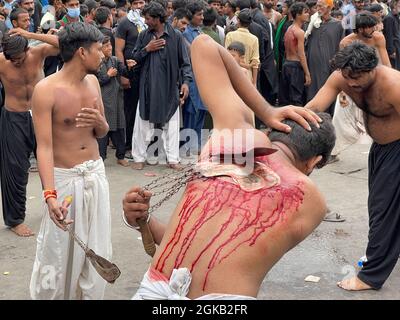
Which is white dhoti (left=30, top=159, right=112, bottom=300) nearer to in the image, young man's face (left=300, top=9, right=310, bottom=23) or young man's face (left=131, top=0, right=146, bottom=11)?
young man's face (left=131, top=0, right=146, bottom=11)

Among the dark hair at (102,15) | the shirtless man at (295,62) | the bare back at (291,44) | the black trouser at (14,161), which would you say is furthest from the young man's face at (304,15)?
the black trouser at (14,161)

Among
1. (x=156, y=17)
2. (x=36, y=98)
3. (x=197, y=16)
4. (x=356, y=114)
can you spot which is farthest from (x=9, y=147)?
(x=356, y=114)

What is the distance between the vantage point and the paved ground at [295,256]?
4633mm

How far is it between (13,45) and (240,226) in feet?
12.7

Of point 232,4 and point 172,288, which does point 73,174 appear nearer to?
point 172,288

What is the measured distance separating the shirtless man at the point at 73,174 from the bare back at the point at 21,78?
5.67ft

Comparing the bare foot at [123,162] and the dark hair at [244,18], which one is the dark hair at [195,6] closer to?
the dark hair at [244,18]

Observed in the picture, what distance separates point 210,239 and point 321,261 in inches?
120

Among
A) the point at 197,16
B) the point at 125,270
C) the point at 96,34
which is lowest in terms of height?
the point at 125,270

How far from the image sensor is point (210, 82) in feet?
9.05

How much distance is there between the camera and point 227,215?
227cm

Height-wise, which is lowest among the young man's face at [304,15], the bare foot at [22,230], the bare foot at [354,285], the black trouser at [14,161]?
the bare foot at [22,230]

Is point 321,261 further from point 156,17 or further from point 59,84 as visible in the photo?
point 156,17

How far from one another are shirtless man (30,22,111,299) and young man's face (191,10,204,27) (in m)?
4.33
